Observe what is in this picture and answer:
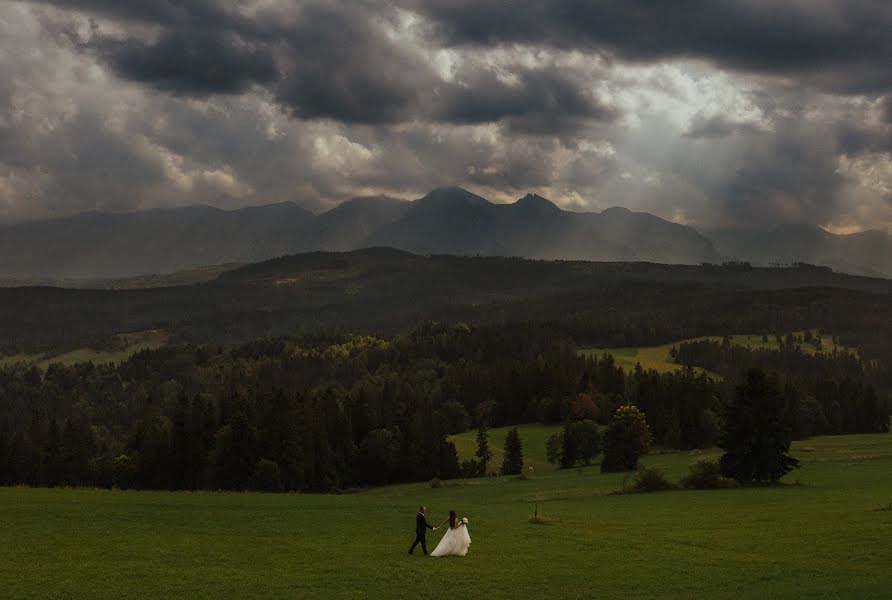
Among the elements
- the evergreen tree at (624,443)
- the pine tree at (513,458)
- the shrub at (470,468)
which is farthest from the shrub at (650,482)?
the shrub at (470,468)

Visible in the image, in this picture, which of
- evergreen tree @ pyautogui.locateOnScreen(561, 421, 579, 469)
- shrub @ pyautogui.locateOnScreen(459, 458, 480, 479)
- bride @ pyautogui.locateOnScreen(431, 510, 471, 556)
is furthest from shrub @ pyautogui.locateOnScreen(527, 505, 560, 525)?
shrub @ pyautogui.locateOnScreen(459, 458, 480, 479)

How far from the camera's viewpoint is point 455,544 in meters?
41.8

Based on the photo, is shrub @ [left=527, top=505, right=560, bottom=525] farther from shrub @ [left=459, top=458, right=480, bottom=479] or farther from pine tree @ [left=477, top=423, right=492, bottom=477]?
pine tree @ [left=477, top=423, right=492, bottom=477]

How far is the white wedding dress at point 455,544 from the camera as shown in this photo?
41.8 meters

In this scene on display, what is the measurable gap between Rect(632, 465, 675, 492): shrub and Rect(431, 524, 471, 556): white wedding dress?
3865cm

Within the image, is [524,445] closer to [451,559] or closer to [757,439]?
[757,439]

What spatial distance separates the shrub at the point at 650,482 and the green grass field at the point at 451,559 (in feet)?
21.8

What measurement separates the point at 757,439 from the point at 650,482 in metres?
11.1

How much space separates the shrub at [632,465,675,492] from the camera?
76.0 m

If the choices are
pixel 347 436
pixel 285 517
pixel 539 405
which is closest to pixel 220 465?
pixel 347 436

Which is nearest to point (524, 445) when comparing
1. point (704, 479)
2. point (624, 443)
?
point (624, 443)

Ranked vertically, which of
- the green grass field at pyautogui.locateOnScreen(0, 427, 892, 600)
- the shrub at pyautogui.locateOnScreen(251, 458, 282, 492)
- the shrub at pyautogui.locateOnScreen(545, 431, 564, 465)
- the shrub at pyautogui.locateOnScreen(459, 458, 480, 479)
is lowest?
the shrub at pyautogui.locateOnScreen(459, 458, 480, 479)

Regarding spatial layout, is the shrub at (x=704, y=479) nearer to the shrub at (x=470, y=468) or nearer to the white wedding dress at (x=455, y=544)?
the white wedding dress at (x=455, y=544)

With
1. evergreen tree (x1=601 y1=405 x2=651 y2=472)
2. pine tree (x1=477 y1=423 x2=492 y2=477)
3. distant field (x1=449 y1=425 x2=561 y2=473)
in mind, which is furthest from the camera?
distant field (x1=449 y1=425 x2=561 y2=473)
